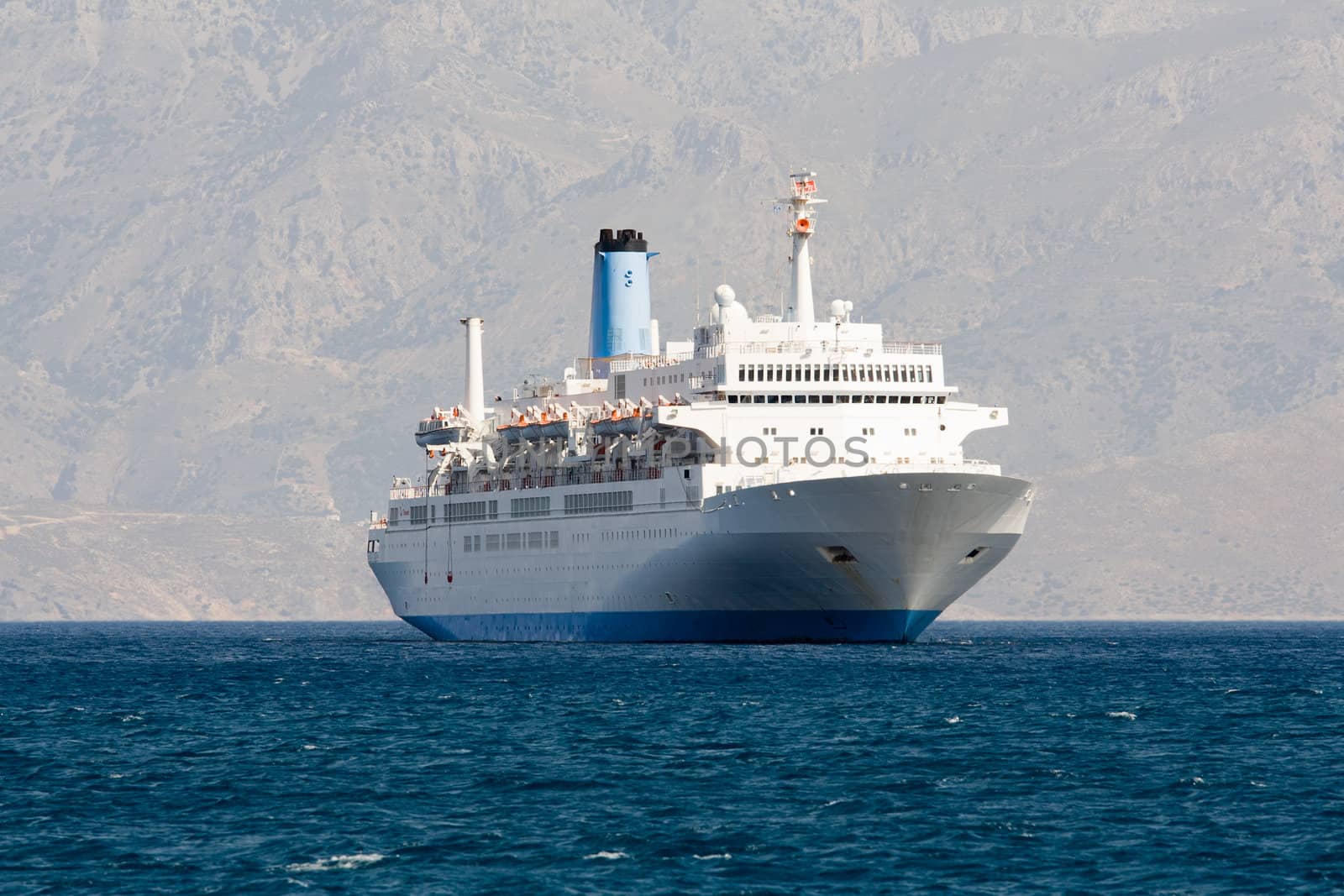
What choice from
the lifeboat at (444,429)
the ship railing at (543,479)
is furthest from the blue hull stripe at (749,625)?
the lifeboat at (444,429)

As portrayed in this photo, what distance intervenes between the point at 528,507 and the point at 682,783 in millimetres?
67737

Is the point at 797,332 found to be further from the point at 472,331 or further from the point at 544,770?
the point at 544,770

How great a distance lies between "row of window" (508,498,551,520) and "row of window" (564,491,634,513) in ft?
7.55

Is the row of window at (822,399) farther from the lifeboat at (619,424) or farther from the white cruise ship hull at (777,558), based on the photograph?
the lifeboat at (619,424)

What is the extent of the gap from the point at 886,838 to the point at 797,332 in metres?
63.5

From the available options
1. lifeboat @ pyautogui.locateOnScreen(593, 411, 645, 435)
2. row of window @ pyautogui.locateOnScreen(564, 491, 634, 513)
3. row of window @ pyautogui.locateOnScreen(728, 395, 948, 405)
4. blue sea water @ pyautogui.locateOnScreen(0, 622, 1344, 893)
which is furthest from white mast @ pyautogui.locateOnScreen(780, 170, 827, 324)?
blue sea water @ pyautogui.locateOnScreen(0, 622, 1344, 893)

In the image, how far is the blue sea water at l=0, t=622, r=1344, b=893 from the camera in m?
46.8

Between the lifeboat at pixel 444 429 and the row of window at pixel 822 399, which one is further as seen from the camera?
the lifeboat at pixel 444 429

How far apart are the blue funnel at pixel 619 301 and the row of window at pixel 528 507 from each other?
11.5m

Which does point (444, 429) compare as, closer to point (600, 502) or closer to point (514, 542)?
point (514, 542)

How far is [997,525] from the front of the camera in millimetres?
106688

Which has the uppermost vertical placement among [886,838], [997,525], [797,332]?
[797,332]

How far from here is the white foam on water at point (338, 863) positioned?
154 ft

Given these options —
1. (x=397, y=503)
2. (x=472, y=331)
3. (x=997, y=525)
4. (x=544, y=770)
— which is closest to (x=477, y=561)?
(x=397, y=503)
